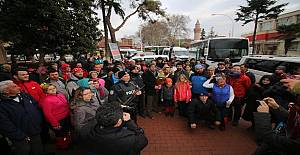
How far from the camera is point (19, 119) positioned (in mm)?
2838

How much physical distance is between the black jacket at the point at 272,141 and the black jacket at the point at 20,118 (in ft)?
11.0

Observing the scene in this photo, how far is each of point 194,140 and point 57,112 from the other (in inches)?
122

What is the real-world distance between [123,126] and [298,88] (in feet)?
6.57

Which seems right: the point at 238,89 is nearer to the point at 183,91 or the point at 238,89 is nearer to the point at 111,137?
the point at 183,91

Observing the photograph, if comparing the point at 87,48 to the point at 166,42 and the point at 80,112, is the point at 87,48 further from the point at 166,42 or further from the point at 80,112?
the point at 166,42

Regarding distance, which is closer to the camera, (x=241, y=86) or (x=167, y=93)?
(x=241, y=86)

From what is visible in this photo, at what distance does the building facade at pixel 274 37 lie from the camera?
3328 centimetres

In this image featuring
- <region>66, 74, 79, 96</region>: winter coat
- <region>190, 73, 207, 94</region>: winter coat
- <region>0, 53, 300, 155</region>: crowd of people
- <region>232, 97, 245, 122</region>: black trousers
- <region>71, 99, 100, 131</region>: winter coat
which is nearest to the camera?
<region>0, 53, 300, 155</region>: crowd of people

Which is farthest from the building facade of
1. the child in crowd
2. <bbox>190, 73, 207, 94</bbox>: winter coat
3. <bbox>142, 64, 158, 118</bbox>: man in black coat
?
<bbox>142, 64, 158, 118</bbox>: man in black coat

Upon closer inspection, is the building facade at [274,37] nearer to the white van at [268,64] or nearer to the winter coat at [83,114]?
the white van at [268,64]

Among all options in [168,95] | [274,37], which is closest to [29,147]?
[168,95]

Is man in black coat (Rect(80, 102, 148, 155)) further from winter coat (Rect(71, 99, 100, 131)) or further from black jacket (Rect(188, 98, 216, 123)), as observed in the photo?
black jacket (Rect(188, 98, 216, 123))

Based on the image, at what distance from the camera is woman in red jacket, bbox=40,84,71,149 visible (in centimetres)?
341

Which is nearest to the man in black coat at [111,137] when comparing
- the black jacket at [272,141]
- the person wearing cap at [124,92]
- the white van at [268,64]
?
the black jacket at [272,141]
